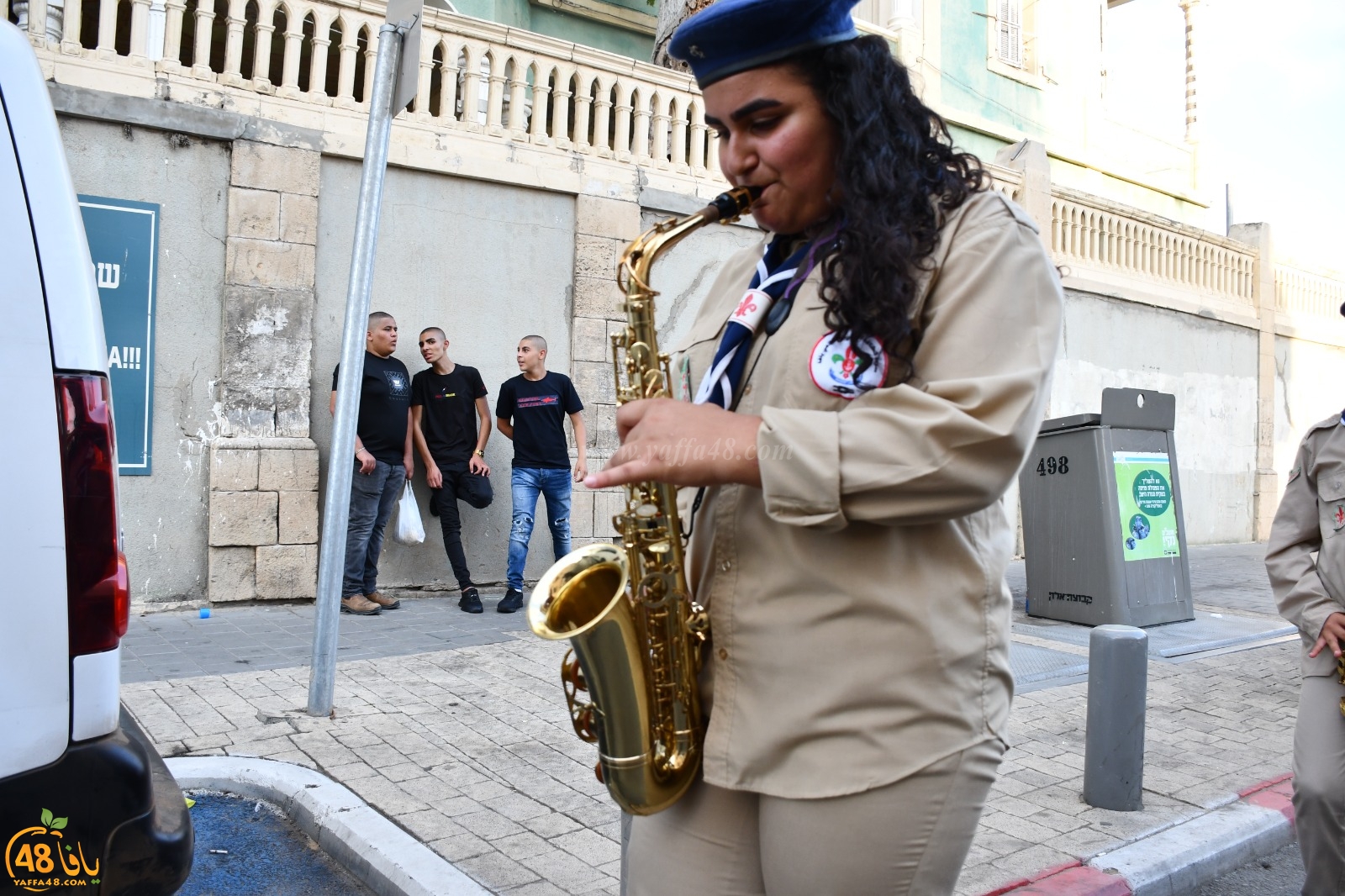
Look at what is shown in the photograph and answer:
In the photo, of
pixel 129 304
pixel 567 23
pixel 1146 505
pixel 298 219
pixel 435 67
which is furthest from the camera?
pixel 567 23

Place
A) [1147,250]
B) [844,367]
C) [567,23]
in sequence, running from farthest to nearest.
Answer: [1147,250] < [567,23] < [844,367]

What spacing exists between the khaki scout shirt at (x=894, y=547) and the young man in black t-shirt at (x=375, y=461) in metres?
5.98

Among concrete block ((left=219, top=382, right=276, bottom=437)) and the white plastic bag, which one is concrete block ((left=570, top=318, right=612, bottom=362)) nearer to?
the white plastic bag

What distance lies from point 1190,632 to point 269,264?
23.6ft

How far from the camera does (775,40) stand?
1504mm

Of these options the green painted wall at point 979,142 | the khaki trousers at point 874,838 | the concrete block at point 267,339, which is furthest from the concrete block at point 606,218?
Result: the khaki trousers at point 874,838

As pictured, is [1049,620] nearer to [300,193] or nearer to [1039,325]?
[300,193]

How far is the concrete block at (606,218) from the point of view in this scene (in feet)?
28.9

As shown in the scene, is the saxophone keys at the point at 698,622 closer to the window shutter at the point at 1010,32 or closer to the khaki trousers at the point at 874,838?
the khaki trousers at the point at 874,838

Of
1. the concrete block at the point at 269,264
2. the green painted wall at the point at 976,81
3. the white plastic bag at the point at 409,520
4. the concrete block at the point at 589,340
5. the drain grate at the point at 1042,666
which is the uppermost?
the green painted wall at the point at 976,81

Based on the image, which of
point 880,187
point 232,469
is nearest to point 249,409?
point 232,469

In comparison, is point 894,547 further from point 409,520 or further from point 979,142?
point 979,142

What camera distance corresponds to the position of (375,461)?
7188 millimetres

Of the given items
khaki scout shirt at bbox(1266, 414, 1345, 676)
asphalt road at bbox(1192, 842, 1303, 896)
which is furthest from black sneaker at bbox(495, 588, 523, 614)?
khaki scout shirt at bbox(1266, 414, 1345, 676)
